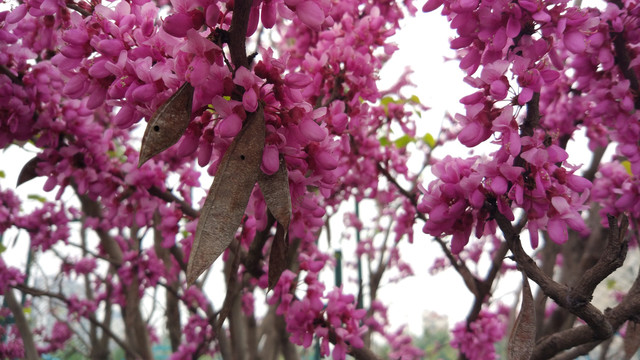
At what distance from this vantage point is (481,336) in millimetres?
2164

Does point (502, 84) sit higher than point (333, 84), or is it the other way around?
point (333, 84)

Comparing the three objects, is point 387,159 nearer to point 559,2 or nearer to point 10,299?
point 559,2

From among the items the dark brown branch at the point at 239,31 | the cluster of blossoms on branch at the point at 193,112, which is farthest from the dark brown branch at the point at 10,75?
the dark brown branch at the point at 239,31

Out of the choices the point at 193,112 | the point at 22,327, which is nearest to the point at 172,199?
the point at 193,112

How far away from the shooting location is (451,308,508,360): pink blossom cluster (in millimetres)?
2176

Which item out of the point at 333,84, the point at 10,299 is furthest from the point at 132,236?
the point at 333,84

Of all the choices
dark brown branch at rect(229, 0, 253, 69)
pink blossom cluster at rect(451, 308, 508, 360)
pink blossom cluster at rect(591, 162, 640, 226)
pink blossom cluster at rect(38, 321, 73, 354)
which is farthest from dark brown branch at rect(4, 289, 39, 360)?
pink blossom cluster at rect(591, 162, 640, 226)

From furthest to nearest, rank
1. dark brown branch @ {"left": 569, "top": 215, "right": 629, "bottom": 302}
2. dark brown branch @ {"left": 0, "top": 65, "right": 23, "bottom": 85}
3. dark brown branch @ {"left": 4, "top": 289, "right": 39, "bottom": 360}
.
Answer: dark brown branch @ {"left": 4, "top": 289, "right": 39, "bottom": 360}, dark brown branch @ {"left": 0, "top": 65, "right": 23, "bottom": 85}, dark brown branch @ {"left": 569, "top": 215, "right": 629, "bottom": 302}

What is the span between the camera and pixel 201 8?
2.58 feet

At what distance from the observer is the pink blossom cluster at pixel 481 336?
218 cm

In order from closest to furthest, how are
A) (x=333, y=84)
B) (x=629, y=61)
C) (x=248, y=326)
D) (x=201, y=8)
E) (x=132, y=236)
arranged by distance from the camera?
(x=201, y=8) < (x=629, y=61) < (x=333, y=84) < (x=248, y=326) < (x=132, y=236)

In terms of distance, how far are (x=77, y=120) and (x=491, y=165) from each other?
1.39m

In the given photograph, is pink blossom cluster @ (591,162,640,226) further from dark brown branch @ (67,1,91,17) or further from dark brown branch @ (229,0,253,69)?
→ dark brown branch @ (67,1,91,17)

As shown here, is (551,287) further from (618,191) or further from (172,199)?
(172,199)
